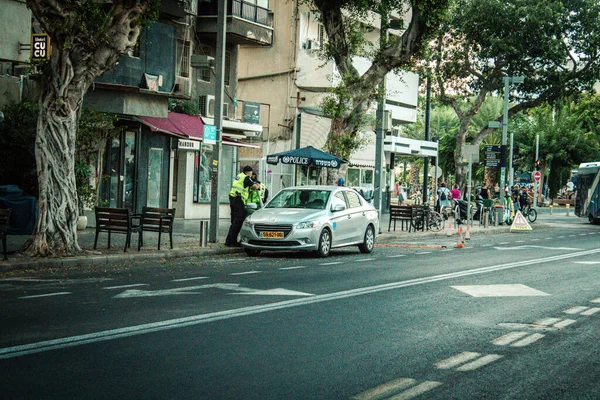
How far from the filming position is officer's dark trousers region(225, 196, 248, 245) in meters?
21.7

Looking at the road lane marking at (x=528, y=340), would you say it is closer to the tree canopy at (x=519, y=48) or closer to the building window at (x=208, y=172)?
the building window at (x=208, y=172)

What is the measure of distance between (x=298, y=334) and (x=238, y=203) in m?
13.2

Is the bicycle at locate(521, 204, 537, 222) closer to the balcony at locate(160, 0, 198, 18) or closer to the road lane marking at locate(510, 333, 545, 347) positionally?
the balcony at locate(160, 0, 198, 18)

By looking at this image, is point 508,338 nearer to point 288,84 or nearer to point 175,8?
point 175,8

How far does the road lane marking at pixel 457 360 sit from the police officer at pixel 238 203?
13.7 metres

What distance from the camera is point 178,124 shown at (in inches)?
1232

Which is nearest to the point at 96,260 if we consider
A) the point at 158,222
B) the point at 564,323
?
the point at 158,222

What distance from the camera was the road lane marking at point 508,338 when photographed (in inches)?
344

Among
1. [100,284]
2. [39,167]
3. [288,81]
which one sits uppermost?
[288,81]

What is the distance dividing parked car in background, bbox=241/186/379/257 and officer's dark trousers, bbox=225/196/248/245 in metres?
1.11

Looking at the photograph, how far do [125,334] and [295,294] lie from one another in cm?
406

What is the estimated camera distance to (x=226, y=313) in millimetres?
10266

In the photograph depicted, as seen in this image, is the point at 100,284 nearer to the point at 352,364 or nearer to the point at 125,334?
the point at 125,334

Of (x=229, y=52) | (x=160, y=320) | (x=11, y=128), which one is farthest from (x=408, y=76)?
(x=160, y=320)
